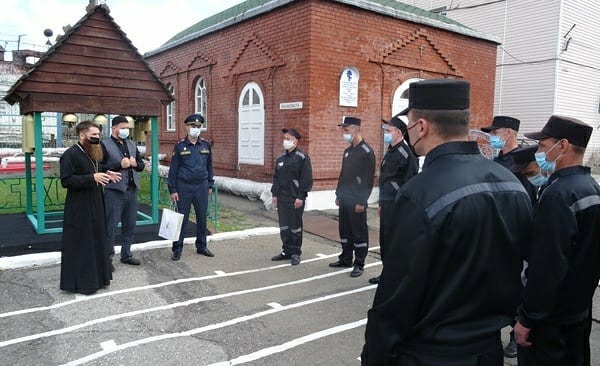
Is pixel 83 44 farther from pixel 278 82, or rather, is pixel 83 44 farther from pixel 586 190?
pixel 586 190

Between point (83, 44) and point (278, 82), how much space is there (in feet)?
15.4

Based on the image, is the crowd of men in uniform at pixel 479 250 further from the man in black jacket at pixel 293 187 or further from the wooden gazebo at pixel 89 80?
the wooden gazebo at pixel 89 80

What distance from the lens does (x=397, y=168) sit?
219 inches

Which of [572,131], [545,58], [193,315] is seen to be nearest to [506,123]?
[572,131]

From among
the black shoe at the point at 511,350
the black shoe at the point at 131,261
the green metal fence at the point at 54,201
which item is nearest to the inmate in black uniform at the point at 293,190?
the green metal fence at the point at 54,201

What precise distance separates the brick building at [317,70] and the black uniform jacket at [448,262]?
27.5 feet

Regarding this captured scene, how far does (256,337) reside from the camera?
4.15 m

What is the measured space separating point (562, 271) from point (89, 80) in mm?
7321

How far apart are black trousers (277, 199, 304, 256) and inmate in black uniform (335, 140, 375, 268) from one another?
684mm

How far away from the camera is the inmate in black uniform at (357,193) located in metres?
6.16

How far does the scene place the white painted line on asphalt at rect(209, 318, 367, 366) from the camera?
3.71 meters

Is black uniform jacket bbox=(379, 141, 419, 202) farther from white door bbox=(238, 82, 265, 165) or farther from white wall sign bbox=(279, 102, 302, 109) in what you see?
white door bbox=(238, 82, 265, 165)

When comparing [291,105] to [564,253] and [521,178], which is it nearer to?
[521,178]

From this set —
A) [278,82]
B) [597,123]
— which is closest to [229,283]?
[278,82]
